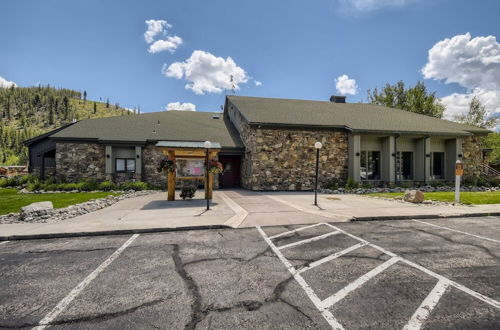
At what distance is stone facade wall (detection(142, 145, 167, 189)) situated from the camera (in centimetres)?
1719

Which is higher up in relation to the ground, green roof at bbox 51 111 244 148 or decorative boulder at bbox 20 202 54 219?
green roof at bbox 51 111 244 148

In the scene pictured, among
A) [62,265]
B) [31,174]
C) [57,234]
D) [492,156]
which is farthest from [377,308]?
[492,156]

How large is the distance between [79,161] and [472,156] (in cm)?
3182

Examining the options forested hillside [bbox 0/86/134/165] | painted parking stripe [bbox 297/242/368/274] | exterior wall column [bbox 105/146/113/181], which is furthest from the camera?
forested hillside [bbox 0/86/134/165]

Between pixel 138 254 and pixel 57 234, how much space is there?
2.93 meters

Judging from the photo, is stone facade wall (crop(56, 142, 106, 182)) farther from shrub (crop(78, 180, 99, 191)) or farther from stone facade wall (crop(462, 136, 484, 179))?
stone facade wall (crop(462, 136, 484, 179))

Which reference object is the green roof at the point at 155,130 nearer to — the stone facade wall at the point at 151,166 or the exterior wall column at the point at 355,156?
the stone facade wall at the point at 151,166

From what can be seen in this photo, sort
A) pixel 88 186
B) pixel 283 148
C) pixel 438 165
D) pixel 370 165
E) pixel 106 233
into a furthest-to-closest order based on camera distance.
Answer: pixel 438 165 → pixel 370 165 → pixel 283 148 → pixel 88 186 → pixel 106 233

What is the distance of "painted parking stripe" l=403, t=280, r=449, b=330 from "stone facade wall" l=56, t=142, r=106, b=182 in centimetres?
1935

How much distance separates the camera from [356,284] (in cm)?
335

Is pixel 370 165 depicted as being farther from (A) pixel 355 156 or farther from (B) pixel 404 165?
(B) pixel 404 165

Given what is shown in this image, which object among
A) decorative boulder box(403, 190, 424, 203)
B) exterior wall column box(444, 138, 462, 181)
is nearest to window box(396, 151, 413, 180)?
exterior wall column box(444, 138, 462, 181)

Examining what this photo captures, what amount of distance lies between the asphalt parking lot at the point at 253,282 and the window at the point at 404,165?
13799 mm

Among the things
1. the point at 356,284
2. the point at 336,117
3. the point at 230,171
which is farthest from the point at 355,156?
the point at 356,284
